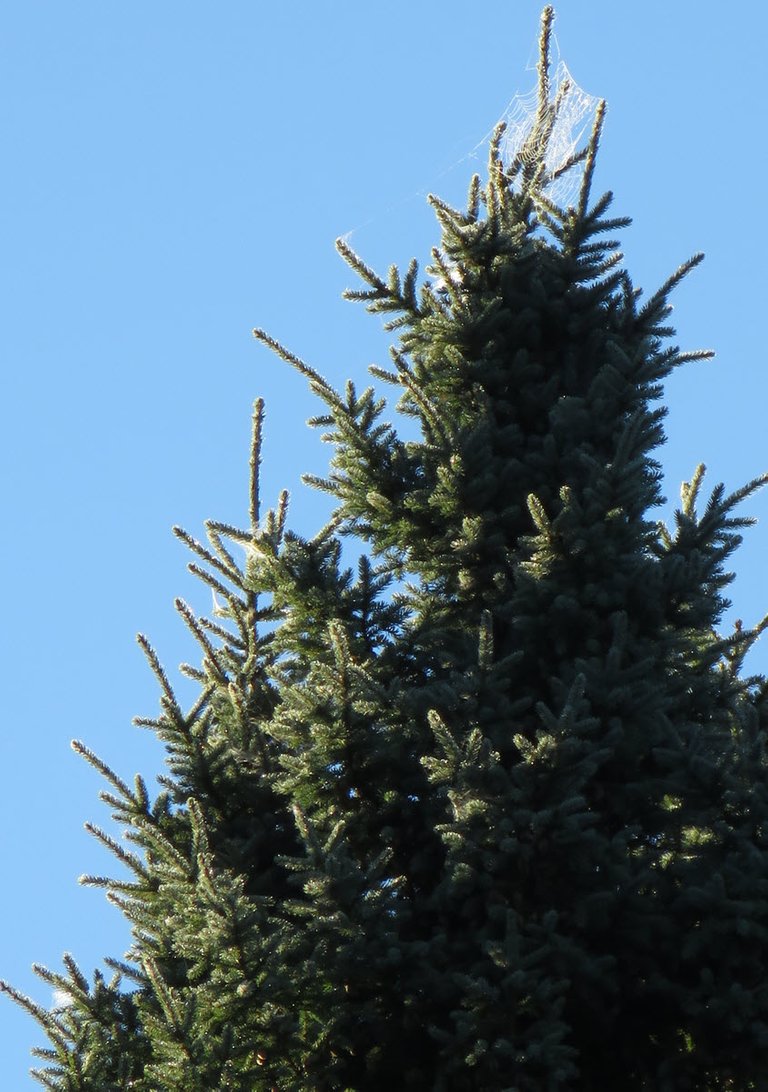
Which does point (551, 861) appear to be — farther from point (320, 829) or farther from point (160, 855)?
point (160, 855)

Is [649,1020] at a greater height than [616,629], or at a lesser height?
lesser

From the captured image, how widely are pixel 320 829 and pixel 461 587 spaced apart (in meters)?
1.46

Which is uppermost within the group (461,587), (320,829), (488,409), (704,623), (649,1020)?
(488,409)

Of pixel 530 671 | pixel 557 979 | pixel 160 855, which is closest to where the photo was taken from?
pixel 557 979

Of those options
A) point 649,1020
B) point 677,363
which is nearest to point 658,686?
point 649,1020

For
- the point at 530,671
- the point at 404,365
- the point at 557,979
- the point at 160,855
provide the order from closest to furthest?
the point at 557,979 → the point at 160,855 → the point at 530,671 → the point at 404,365

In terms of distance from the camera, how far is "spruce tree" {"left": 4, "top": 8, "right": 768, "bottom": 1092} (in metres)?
5.92

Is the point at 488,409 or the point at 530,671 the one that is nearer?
the point at 530,671

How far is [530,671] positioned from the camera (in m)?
7.11

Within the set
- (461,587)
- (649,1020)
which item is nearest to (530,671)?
(461,587)

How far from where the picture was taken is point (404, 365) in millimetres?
7773

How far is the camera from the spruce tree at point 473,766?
233 inches

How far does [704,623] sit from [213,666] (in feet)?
7.44

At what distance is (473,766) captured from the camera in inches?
237
